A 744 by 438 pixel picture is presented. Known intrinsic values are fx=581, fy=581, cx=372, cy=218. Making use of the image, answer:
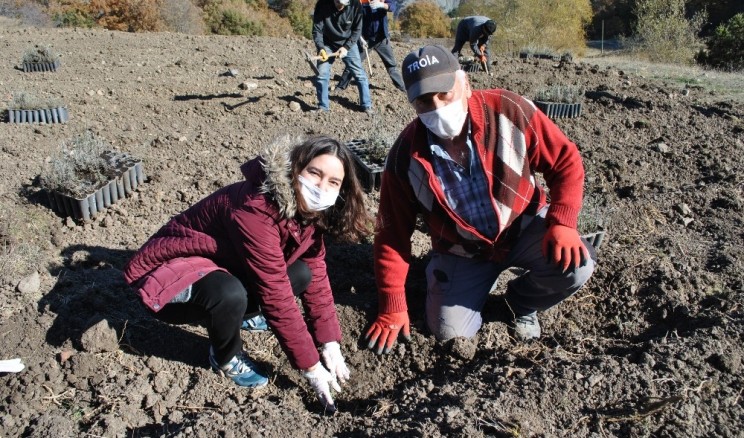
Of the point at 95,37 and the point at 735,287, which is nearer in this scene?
the point at 735,287

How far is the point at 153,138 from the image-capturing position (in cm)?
515

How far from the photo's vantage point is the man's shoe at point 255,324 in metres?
2.94

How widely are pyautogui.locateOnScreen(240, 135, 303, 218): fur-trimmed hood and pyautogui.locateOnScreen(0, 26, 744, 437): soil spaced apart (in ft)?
2.68

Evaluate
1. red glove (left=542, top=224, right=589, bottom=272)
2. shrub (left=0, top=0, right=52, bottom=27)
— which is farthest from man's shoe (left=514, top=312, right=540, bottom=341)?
shrub (left=0, top=0, right=52, bottom=27)

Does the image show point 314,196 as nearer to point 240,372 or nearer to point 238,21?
point 240,372

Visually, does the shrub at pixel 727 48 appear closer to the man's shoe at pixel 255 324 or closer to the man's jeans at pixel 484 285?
the man's jeans at pixel 484 285

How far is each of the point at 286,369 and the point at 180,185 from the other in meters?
2.12

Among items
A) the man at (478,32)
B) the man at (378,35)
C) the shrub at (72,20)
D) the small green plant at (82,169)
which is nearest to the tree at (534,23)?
the man at (478,32)

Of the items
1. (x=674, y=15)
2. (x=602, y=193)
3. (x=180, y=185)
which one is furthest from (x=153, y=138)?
(x=674, y=15)

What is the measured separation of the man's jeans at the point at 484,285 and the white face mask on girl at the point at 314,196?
2.65 feet

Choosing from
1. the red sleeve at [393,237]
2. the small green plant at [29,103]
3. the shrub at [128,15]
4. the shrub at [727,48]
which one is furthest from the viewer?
the shrub at [128,15]

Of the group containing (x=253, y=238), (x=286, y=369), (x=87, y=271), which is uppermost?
(x=253, y=238)

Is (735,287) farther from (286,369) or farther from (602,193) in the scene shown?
(286,369)

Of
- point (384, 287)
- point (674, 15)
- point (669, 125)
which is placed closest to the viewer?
point (384, 287)
